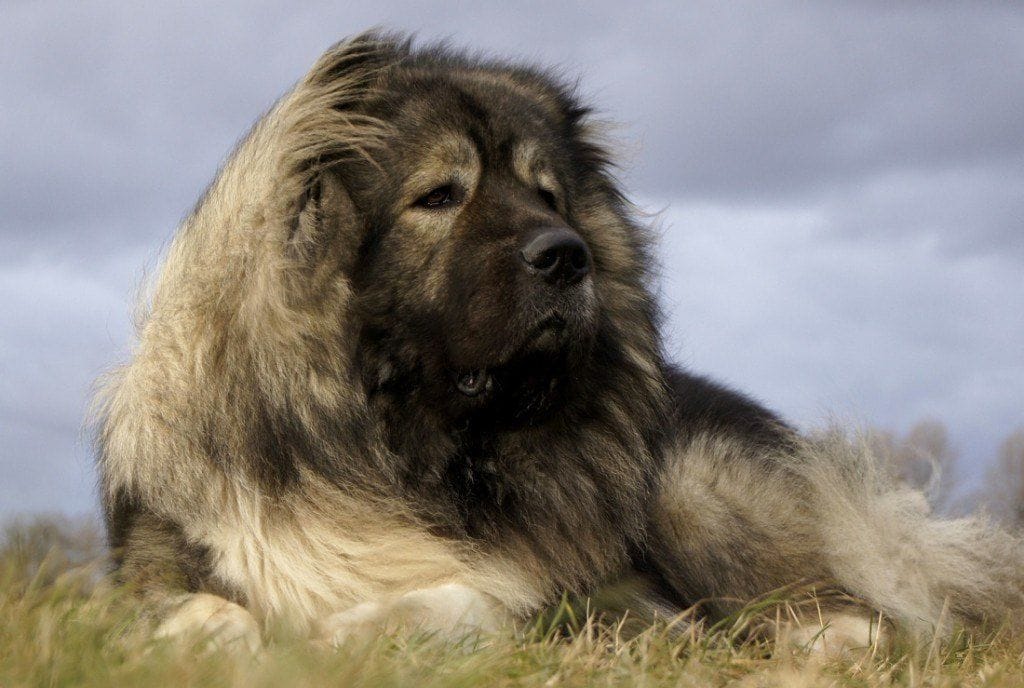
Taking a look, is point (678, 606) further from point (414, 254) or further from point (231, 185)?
point (231, 185)

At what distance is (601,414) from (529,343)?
776mm

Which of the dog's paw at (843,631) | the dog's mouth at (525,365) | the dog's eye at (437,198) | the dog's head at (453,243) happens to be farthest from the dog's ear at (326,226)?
the dog's paw at (843,631)

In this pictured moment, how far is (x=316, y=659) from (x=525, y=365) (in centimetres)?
166

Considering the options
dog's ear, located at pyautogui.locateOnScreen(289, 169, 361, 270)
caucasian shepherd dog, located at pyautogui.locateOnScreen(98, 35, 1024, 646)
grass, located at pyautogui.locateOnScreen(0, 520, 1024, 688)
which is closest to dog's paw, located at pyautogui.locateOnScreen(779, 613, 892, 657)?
caucasian shepherd dog, located at pyautogui.locateOnScreen(98, 35, 1024, 646)

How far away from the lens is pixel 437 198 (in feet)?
14.0

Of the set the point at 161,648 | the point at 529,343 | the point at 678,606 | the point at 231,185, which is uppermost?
the point at 231,185

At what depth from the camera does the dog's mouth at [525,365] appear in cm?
403

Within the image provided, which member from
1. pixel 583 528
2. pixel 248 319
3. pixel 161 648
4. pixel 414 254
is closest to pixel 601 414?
pixel 583 528

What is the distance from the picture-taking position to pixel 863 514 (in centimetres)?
545

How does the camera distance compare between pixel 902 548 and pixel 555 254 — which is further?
pixel 902 548

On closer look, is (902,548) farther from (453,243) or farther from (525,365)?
(453,243)

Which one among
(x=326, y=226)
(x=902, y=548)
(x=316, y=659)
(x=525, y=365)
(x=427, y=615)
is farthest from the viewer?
(x=902, y=548)

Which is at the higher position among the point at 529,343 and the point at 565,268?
the point at 565,268

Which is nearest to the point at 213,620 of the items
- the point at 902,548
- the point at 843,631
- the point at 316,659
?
the point at 316,659
